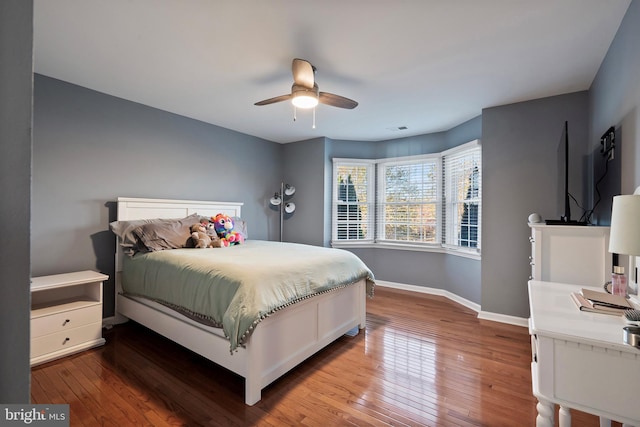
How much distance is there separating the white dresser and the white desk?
112 cm

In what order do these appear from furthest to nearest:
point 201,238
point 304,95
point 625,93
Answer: point 201,238 → point 304,95 → point 625,93

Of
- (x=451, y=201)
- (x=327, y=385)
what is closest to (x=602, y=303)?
(x=327, y=385)

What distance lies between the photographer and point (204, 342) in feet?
7.22

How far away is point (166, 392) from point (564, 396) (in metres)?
2.30

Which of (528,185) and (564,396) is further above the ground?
(528,185)

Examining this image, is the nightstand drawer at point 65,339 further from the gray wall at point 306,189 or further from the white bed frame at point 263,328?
the gray wall at point 306,189

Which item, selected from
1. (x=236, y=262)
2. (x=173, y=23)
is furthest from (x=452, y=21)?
(x=236, y=262)

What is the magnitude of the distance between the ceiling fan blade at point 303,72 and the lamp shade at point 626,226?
6.61ft

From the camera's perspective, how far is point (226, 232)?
3.52 metres

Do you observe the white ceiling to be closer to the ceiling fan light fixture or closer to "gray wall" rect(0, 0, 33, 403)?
the ceiling fan light fixture

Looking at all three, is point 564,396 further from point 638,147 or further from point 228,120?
point 228,120

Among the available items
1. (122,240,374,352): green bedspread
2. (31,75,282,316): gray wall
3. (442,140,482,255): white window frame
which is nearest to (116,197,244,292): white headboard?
(31,75,282,316): gray wall

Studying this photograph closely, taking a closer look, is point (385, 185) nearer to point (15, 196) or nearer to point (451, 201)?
point (451, 201)

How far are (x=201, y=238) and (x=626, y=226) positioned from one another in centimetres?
329
